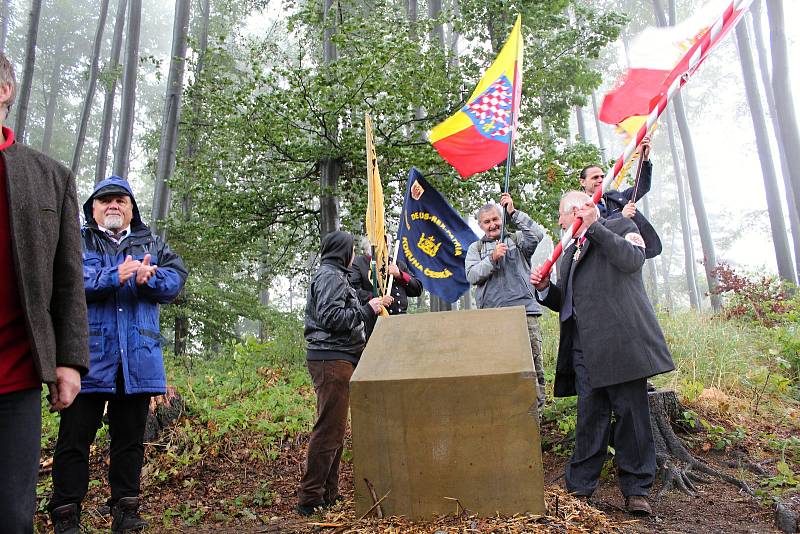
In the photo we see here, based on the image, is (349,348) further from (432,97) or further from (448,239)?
(432,97)

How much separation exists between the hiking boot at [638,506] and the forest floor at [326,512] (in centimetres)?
5

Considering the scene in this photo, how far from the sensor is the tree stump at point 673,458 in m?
4.14

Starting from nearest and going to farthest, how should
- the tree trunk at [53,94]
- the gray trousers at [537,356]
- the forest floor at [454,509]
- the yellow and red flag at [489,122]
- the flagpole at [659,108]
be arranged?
the forest floor at [454,509], the flagpole at [659,108], the gray trousers at [537,356], the yellow and red flag at [489,122], the tree trunk at [53,94]

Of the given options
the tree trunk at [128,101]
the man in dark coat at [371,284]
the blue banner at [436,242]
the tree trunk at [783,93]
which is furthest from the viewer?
the tree trunk at [783,93]

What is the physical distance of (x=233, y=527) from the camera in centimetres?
418

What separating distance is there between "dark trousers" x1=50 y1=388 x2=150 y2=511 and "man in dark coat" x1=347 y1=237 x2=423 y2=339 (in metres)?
2.06

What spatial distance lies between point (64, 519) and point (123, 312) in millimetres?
1212

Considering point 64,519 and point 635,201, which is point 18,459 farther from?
point 635,201

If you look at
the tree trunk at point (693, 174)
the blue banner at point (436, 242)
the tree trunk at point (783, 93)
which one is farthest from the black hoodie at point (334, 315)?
the tree trunk at point (693, 174)

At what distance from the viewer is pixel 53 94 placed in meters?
27.9

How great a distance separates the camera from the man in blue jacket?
11.1ft

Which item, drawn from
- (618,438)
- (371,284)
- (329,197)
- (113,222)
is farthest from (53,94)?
(618,438)

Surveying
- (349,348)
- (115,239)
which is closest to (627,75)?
(349,348)

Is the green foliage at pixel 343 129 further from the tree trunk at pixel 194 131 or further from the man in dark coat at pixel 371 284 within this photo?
the man in dark coat at pixel 371 284
